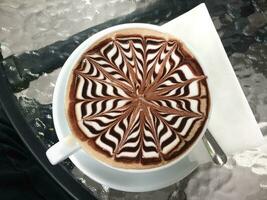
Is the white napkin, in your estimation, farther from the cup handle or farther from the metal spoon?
the cup handle

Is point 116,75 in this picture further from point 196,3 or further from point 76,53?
point 196,3

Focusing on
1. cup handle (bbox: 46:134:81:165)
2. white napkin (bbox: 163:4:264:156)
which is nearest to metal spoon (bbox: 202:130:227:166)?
white napkin (bbox: 163:4:264:156)

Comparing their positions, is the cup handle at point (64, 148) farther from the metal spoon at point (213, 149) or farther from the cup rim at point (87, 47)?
the metal spoon at point (213, 149)

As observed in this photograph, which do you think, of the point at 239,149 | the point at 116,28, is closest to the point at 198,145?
the point at 239,149

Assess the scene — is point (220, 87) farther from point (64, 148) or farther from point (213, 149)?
point (64, 148)

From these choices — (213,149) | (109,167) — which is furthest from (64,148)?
(213,149)

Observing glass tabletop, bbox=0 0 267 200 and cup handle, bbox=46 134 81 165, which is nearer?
cup handle, bbox=46 134 81 165

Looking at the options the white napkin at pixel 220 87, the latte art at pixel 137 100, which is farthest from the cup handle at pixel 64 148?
the white napkin at pixel 220 87
